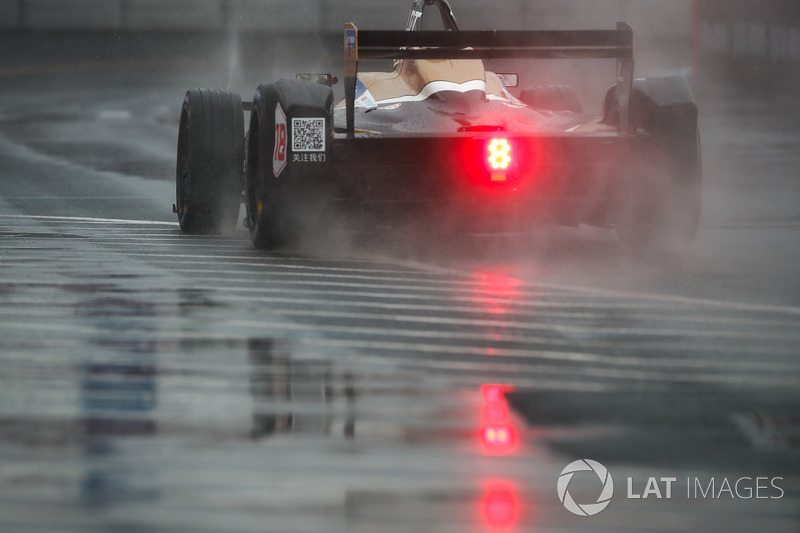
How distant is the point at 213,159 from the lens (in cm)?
986

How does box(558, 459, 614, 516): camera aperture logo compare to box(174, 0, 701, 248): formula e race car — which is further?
box(174, 0, 701, 248): formula e race car

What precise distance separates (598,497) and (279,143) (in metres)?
5.30

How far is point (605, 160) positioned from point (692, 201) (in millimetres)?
735

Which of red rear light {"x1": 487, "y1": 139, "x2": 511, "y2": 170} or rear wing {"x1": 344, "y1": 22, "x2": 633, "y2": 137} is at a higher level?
rear wing {"x1": 344, "y1": 22, "x2": 633, "y2": 137}

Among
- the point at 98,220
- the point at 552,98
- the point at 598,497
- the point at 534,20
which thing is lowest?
the point at 598,497

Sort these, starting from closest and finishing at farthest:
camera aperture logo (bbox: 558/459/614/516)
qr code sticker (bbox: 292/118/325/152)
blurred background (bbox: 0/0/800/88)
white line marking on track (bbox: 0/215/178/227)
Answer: camera aperture logo (bbox: 558/459/614/516) < qr code sticker (bbox: 292/118/325/152) < white line marking on track (bbox: 0/215/178/227) < blurred background (bbox: 0/0/800/88)

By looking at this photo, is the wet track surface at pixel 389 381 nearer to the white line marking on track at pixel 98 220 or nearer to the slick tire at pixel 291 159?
the slick tire at pixel 291 159

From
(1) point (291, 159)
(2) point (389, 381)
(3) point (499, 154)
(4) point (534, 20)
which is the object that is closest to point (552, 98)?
(3) point (499, 154)

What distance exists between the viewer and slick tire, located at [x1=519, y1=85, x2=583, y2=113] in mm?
11055

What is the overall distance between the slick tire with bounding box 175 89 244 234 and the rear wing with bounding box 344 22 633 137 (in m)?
1.49

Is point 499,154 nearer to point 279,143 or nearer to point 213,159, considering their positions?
point 279,143

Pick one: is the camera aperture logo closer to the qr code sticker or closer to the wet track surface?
the wet track surface

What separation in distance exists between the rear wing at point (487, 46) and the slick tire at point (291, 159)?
21 cm

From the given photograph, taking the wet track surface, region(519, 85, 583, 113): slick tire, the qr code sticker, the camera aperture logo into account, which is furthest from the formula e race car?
the camera aperture logo
